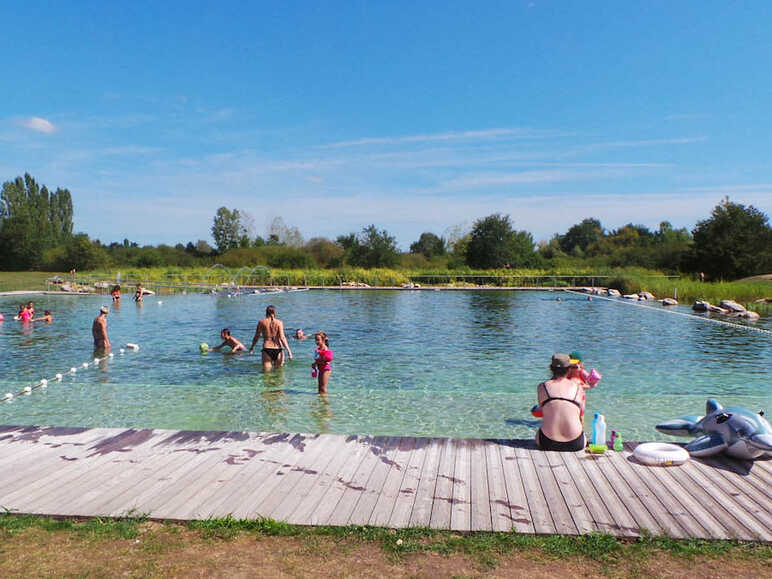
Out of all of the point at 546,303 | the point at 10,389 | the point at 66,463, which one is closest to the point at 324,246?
the point at 546,303

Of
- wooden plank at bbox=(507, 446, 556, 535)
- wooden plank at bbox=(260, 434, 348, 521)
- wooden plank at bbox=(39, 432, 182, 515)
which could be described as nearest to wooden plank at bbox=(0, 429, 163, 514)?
wooden plank at bbox=(39, 432, 182, 515)

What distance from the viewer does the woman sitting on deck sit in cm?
571

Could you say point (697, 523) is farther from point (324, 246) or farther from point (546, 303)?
point (324, 246)

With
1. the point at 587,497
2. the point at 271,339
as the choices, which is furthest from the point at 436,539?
the point at 271,339

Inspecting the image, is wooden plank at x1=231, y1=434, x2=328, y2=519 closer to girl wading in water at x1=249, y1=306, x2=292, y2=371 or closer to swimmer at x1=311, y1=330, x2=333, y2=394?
swimmer at x1=311, y1=330, x2=333, y2=394

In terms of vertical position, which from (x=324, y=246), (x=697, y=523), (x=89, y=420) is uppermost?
(x=324, y=246)

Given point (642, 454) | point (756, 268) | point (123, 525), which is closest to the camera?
point (123, 525)

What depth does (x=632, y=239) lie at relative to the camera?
8756cm

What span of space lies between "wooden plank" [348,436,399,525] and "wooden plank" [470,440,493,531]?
0.78 metres

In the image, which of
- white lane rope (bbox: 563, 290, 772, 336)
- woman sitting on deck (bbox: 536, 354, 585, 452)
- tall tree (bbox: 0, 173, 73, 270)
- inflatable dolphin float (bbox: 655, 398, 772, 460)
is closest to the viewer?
inflatable dolphin float (bbox: 655, 398, 772, 460)

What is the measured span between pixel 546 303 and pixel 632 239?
208 ft

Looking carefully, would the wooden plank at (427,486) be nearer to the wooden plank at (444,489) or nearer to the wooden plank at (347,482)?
the wooden plank at (444,489)

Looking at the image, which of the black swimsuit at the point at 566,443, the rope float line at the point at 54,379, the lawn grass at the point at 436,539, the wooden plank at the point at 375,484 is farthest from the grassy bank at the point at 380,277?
the lawn grass at the point at 436,539

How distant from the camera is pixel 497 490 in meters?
4.85
